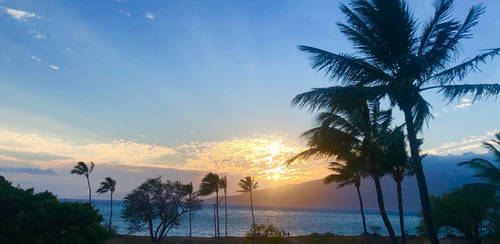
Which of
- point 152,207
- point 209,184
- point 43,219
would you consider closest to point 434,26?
point 43,219

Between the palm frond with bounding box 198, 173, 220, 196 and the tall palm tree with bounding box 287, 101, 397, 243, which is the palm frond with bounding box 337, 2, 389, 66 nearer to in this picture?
the tall palm tree with bounding box 287, 101, 397, 243

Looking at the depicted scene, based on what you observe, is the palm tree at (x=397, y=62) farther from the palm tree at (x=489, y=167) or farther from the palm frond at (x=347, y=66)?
the palm tree at (x=489, y=167)

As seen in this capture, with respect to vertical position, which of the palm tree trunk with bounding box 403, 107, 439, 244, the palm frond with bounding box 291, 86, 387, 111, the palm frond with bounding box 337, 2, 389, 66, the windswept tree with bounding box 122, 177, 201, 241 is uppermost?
the palm frond with bounding box 337, 2, 389, 66

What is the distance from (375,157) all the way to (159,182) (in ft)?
145

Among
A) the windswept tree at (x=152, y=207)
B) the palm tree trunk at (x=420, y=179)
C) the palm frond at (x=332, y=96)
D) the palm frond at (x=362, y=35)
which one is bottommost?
the windswept tree at (x=152, y=207)

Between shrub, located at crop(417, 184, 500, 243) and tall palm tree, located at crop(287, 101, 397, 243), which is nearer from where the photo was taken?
tall palm tree, located at crop(287, 101, 397, 243)

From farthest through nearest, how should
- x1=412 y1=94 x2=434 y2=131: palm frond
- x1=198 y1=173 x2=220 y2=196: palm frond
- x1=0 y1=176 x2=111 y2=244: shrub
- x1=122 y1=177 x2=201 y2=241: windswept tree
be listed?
x1=198 y1=173 x2=220 y2=196: palm frond
x1=122 y1=177 x2=201 y2=241: windswept tree
x1=0 y1=176 x2=111 y2=244: shrub
x1=412 y1=94 x2=434 y2=131: palm frond

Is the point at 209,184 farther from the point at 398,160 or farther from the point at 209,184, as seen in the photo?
the point at 398,160

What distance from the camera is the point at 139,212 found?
50219mm

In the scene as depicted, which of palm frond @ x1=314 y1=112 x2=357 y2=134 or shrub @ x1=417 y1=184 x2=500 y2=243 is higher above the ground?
palm frond @ x1=314 y1=112 x2=357 y2=134

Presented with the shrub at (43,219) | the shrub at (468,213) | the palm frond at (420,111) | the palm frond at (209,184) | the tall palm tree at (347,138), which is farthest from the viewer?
the palm frond at (209,184)

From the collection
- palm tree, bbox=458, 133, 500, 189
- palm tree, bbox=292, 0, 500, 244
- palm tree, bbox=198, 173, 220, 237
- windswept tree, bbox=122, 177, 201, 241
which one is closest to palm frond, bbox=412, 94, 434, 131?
palm tree, bbox=292, 0, 500, 244

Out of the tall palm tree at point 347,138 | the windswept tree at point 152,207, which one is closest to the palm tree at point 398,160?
the tall palm tree at point 347,138

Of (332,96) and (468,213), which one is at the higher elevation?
(332,96)
